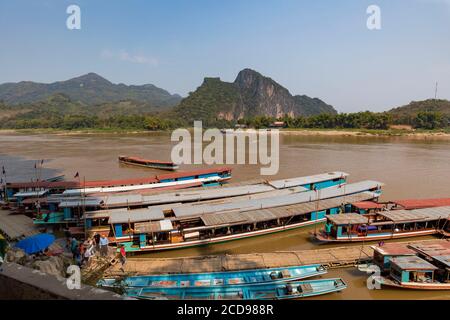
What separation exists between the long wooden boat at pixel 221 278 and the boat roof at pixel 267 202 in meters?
3.94

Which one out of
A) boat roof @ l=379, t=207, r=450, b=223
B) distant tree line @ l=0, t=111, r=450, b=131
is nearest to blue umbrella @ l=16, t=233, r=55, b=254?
boat roof @ l=379, t=207, r=450, b=223

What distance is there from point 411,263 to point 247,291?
4677 millimetres

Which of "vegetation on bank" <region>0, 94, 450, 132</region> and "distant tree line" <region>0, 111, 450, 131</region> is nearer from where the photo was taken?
"distant tree line" <region>0, 111, 450, 131</region>

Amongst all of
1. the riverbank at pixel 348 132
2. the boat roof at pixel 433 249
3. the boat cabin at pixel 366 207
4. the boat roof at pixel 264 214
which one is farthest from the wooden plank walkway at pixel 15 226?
the riverbank at pixel 348 132

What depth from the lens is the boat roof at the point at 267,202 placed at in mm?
12672

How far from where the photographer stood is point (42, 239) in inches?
350

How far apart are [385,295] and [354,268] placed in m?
1.23

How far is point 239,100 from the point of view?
160m

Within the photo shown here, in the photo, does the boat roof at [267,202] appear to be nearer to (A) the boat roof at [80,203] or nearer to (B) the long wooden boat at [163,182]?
(A) the boat roof at [80,203]

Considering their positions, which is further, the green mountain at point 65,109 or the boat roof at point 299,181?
the green mountain at point 65,109

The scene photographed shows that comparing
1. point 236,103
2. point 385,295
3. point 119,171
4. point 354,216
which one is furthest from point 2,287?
point 236,103

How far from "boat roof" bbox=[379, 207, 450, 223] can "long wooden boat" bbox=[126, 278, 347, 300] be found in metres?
5.49

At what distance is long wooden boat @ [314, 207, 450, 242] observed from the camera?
457 inches

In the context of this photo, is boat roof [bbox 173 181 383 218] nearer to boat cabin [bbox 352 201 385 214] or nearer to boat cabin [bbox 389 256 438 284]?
boat cabin [bbox 352 201 385 214]
